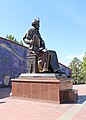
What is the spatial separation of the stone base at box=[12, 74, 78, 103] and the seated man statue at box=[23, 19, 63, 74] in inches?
21.6

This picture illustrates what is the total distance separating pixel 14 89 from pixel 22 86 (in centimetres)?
44

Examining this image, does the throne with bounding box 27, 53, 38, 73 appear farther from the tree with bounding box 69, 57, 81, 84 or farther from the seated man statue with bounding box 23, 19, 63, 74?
the tree with bounding box 69, 57, 81, 84

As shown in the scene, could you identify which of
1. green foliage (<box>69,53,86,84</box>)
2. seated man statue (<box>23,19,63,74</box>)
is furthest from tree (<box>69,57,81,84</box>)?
seated man statue (<box>23,19,63,74</box>)

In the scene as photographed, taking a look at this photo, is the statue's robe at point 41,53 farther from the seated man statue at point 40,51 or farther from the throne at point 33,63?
the throne at point 33,63

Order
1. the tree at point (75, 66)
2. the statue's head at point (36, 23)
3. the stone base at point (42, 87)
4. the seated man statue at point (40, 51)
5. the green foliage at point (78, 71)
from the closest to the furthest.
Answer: the stone base at point (42, 87), the seated man statue at point (40, 51), the statue's head at point (36, 23), the green foliage at point (78, 71), the tree at point (75, 66)

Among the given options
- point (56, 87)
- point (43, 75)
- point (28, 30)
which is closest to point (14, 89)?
point (43, 75)

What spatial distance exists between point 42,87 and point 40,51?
163 cm

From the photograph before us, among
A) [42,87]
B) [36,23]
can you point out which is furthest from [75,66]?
[42,87]

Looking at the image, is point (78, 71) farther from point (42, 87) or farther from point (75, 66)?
point (42, 87)

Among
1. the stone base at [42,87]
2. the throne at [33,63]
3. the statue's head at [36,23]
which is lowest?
the stone base at [42,87]

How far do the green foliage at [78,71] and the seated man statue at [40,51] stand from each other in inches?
851

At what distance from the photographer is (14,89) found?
311 inches

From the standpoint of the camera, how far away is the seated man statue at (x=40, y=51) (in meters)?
7.92

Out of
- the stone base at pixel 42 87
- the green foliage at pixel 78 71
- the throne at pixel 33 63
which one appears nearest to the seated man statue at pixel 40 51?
the throne at pixel 33 63
